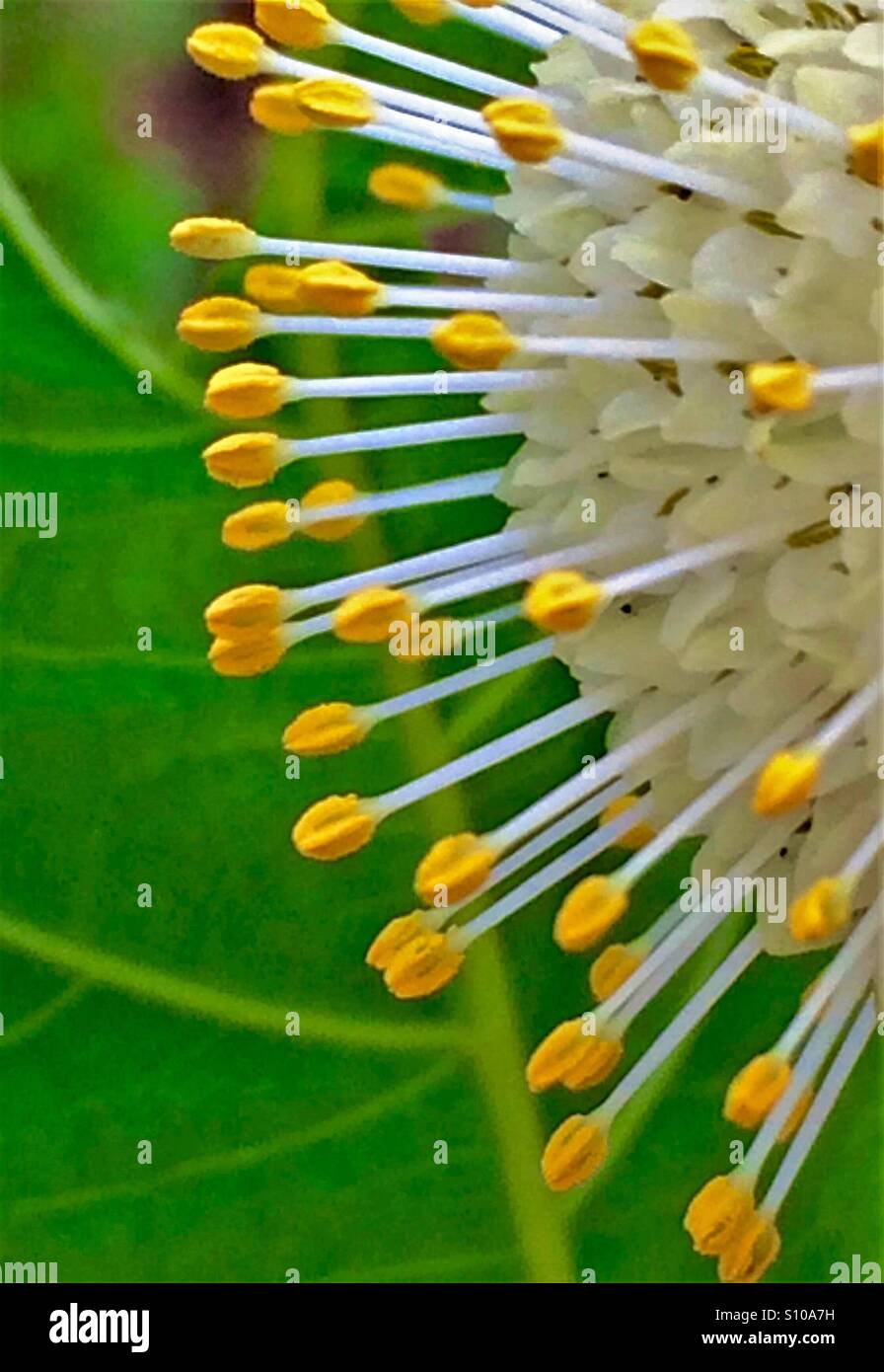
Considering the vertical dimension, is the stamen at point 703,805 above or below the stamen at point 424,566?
below

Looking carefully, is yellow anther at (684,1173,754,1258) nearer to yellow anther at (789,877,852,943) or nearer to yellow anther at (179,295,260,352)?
yellow anther at (789,877,852,943)

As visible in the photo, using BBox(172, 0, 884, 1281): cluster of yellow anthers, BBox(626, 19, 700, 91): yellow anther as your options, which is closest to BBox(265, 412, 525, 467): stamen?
BBox(172, 0, 884, 1281): cluster of yellow anthers

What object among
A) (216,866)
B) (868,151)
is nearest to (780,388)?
(868,151)

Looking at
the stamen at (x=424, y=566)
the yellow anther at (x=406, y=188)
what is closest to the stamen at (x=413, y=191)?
the yellow anther at (x=406, y=188)

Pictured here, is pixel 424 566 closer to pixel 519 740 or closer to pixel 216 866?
pixel 519 740

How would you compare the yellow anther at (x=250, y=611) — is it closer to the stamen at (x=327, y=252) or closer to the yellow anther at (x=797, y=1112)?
the stamen at (x=327, y=252)
